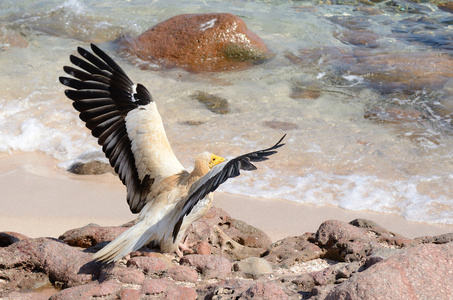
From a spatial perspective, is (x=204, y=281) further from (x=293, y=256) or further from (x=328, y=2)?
(x=328, y=2)

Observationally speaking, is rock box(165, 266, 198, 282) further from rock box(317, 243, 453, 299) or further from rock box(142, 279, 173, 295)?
rock box(317, 243, 453, 299)

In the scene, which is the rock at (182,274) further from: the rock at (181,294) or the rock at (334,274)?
the rock at (334,274)

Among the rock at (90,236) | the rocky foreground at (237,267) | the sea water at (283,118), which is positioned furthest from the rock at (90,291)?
the sea water at (283,118)

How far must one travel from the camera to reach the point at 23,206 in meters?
5.29

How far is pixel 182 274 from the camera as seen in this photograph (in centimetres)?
330

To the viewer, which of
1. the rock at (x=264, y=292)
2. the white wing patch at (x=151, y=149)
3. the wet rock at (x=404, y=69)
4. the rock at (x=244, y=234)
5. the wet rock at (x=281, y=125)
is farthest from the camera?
the wet rock at (x=404, y=69)

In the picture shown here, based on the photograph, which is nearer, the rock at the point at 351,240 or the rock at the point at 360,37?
the rock at the point at 351,240

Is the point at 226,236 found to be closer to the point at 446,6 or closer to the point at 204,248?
the point at 204,248

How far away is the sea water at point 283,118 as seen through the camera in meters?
6.09

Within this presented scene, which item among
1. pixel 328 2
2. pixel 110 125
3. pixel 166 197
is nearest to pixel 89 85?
pixel 110 125

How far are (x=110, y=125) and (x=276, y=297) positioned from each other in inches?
82.3

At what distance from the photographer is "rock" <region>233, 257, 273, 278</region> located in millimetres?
3466

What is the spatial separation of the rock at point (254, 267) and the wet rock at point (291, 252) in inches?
8.5

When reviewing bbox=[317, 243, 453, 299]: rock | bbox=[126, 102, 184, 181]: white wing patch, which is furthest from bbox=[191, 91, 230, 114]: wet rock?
bbox=[317, 243, 453, 299]: rock
